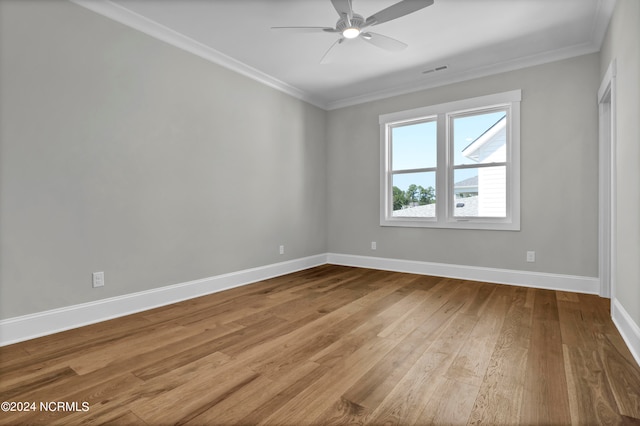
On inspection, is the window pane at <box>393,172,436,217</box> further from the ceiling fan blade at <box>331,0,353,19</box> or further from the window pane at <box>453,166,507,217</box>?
the ceiling fan blade at <box>331,0,353,19</box>

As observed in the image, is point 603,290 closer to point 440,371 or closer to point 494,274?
point 494,274

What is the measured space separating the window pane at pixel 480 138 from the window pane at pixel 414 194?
0.48m

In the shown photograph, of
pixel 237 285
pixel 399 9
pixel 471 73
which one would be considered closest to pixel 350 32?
pixel 399 9

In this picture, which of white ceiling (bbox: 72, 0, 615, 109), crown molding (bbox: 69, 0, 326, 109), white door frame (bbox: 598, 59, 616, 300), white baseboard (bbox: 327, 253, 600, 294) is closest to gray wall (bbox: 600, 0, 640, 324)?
white ceiling (bbox: 72, 0, 615, 109)

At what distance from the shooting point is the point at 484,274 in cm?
399

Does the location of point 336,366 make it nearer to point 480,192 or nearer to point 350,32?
point 350,32

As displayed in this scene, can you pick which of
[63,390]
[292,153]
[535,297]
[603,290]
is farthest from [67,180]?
[603,290]

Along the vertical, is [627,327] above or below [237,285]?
above

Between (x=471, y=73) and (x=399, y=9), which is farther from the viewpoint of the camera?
(x=471, y=73)

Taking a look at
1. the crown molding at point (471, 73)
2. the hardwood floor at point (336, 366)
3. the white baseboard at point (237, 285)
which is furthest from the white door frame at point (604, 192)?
the crown molding at point (471, 73)

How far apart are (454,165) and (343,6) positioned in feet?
8.70

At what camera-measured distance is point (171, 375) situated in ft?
5.84

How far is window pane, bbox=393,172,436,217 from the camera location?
4.48 metres

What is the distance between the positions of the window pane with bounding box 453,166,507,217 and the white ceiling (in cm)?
126
